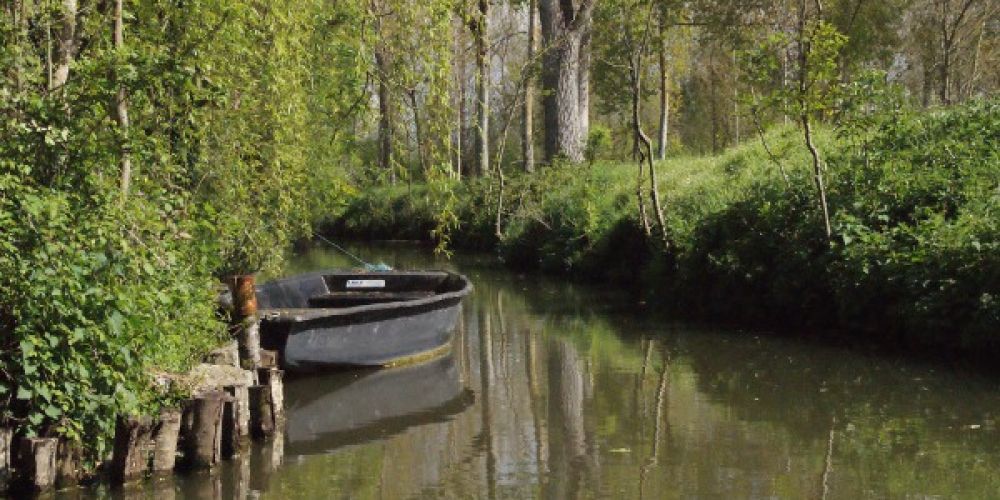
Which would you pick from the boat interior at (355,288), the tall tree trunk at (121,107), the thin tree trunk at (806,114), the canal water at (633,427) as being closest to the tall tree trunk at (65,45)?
the tall tree trunk at (121,107)

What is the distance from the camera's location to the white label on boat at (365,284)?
1838 centimetres

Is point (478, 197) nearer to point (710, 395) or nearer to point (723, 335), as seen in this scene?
point (723, 335)

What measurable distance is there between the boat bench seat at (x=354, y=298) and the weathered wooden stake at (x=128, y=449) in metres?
8.11

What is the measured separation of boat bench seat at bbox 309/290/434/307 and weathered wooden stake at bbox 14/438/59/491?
873 cm

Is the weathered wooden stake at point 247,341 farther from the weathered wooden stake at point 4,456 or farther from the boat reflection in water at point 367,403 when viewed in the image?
the weathered wooden stake at point 4,456

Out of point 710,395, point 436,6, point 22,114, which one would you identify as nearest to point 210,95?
point 22,114

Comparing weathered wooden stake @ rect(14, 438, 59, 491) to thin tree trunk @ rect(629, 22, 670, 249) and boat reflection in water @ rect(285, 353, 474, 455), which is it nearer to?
boat reflection in water @ rect(285, 353, 474, 455)

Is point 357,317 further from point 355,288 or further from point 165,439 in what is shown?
point 165,439

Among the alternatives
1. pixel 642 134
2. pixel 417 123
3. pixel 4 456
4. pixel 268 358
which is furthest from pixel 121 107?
pixel 642 134

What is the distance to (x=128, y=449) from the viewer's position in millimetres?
9211

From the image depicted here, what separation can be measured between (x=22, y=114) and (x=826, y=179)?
38.2 feet

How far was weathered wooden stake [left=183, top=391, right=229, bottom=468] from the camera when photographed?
982 centimetres

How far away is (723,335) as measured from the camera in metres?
17.4

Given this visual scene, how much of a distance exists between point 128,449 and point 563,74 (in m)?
22.3
